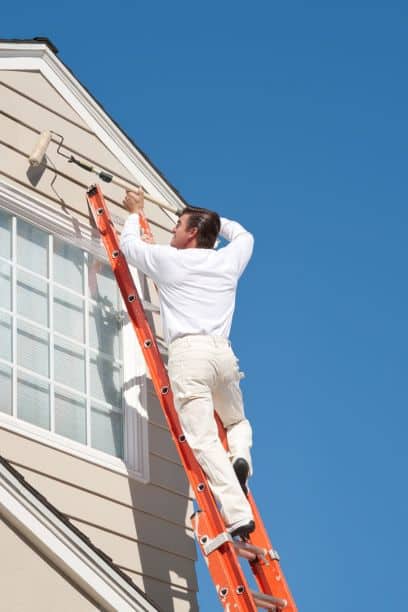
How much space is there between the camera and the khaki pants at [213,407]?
625 cm

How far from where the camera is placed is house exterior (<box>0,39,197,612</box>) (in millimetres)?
6902

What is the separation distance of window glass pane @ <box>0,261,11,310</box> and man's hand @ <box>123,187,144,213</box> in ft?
3.40

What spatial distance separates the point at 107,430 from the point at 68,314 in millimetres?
747

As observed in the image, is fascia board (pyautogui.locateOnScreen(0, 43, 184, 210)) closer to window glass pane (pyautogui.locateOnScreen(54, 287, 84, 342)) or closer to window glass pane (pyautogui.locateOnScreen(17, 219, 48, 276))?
window glass pane (pyautogui.locateOnScreen(17, 219, 48, 276))

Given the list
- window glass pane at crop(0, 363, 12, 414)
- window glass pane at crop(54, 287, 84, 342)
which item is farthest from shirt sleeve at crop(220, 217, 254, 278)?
window glass pane at crop(0, 363, 12, 414)

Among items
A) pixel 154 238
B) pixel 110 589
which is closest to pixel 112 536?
pixel 110 589

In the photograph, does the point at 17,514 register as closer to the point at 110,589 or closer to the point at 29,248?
the point at 110,589

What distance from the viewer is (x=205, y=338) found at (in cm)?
675

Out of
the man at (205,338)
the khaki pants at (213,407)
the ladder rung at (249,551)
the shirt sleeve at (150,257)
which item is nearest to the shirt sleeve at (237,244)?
the man at (205,338)

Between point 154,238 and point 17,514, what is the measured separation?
349 cm

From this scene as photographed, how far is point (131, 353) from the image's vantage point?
7.89m

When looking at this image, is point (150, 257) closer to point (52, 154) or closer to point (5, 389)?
point (5, 389)

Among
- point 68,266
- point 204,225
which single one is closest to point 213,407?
point 204,225

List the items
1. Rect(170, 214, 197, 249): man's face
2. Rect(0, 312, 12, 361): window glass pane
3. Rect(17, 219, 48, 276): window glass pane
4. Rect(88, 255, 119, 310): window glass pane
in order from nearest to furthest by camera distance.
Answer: Rect(0, 312, 12, 361): window glass pane → Rect(170, 214, 197, 249): man's face → Rect(17, 219, 48, 276): window glass pane → Rect(88, 255, 119, 310): window glass pane
